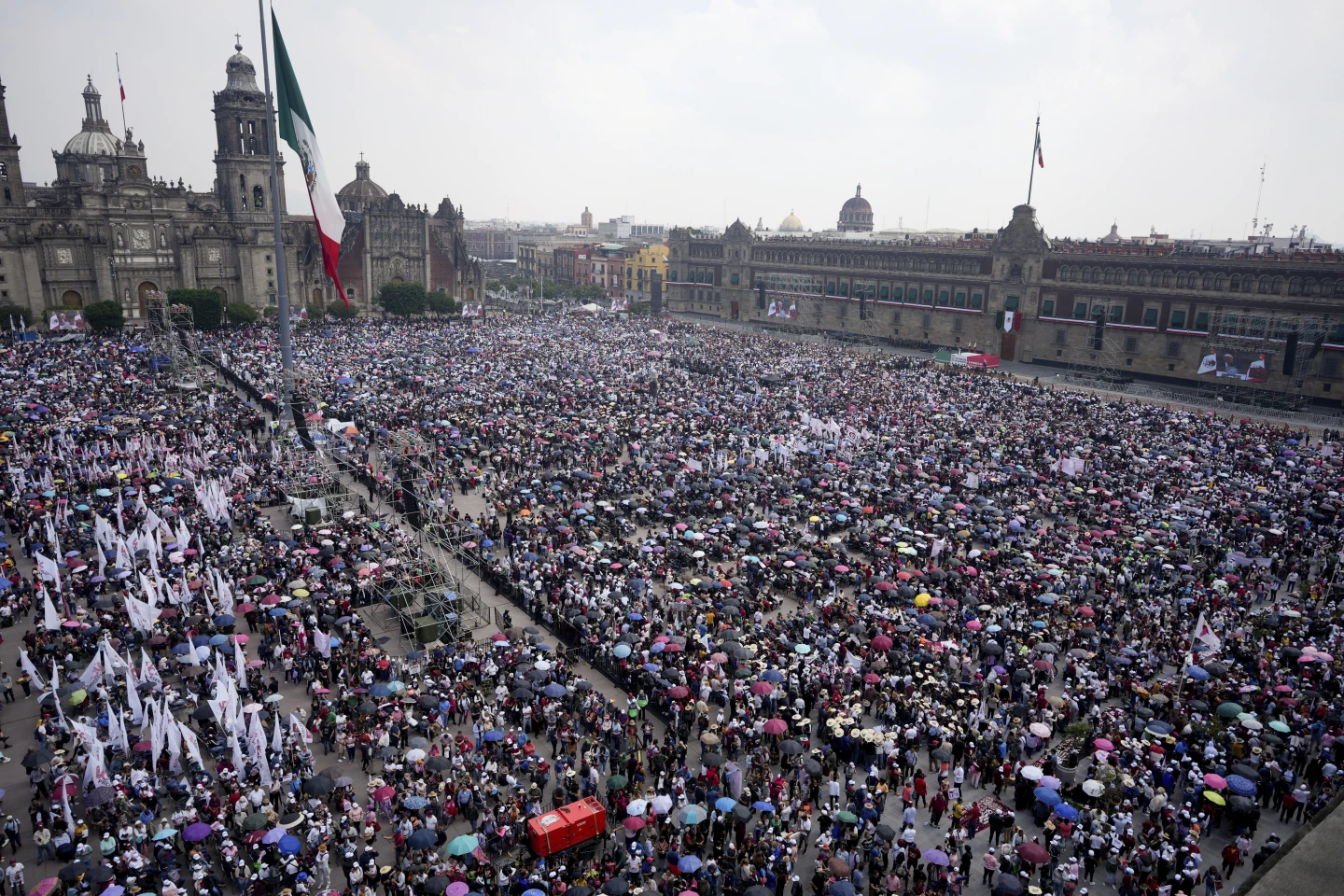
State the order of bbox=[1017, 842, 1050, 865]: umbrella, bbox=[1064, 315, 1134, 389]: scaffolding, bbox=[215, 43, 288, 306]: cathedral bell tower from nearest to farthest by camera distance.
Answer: bbox=[1017, 842, 1050, 865]: umbrella → bbox=[1064, 315, 1134, 389]: scaffolding → bbox=[215, 43, 288, 306]: cathedral bell tower

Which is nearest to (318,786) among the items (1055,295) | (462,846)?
(462,846)

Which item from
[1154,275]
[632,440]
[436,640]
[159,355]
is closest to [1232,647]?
[436,640]

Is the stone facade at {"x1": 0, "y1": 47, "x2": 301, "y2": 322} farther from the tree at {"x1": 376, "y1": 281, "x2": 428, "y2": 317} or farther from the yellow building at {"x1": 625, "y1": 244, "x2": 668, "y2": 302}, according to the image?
the yellow building at {"x1": 625, "y1": 244, "x2": 668, "y2": 302}

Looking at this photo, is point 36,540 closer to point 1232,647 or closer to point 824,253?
point 1232,647

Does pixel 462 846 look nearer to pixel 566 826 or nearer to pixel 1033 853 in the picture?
pixel 566 826

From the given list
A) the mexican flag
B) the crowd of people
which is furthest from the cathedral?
the mexican flag
